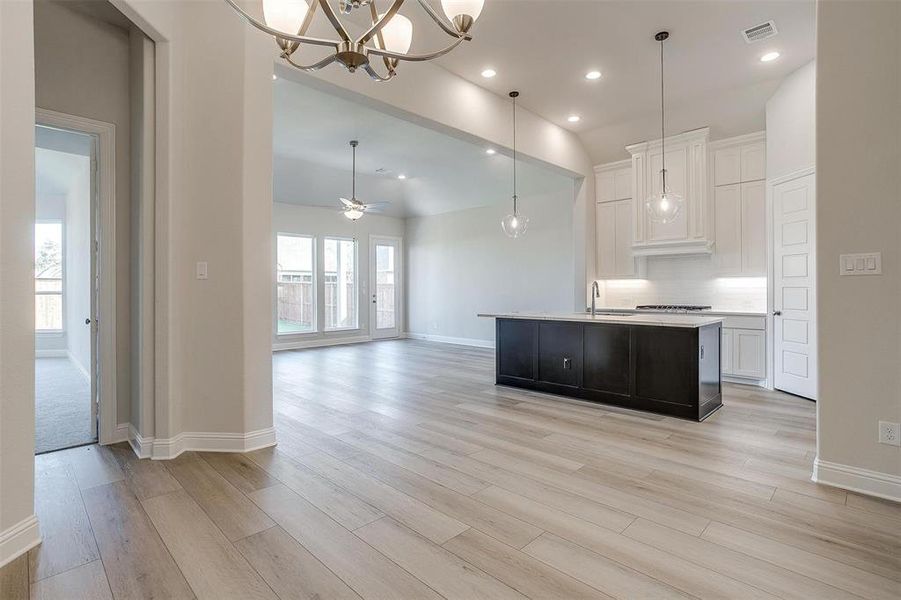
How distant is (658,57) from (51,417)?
664 cm

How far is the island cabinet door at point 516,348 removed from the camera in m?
5.08

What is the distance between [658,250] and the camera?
6297 mm

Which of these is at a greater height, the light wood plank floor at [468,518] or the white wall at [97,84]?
the white wall at [97,84]

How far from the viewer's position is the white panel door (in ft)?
15.1

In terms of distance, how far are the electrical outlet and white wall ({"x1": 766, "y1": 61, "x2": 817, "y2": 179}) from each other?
3185 millimetres

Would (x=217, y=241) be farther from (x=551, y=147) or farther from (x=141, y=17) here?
(x=551, y=147)

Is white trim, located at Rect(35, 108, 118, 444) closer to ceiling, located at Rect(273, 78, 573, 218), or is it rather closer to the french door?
ceiling, located at Rect(273, 78, 573, 218)

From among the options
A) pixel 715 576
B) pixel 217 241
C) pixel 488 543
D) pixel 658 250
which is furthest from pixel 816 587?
pixel 658 250

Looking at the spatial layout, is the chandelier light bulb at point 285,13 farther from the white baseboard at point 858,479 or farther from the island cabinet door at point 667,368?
the white baseboard at point 858,479

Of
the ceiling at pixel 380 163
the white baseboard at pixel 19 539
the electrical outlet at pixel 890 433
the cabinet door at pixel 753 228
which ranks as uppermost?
the ceiling at pixel 380 163

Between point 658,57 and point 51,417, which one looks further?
point 658,57

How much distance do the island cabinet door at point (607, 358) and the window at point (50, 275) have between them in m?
9.37

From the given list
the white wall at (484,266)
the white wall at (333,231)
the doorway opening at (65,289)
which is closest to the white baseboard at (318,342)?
the white wall at (333,231)

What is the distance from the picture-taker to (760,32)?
398cm
